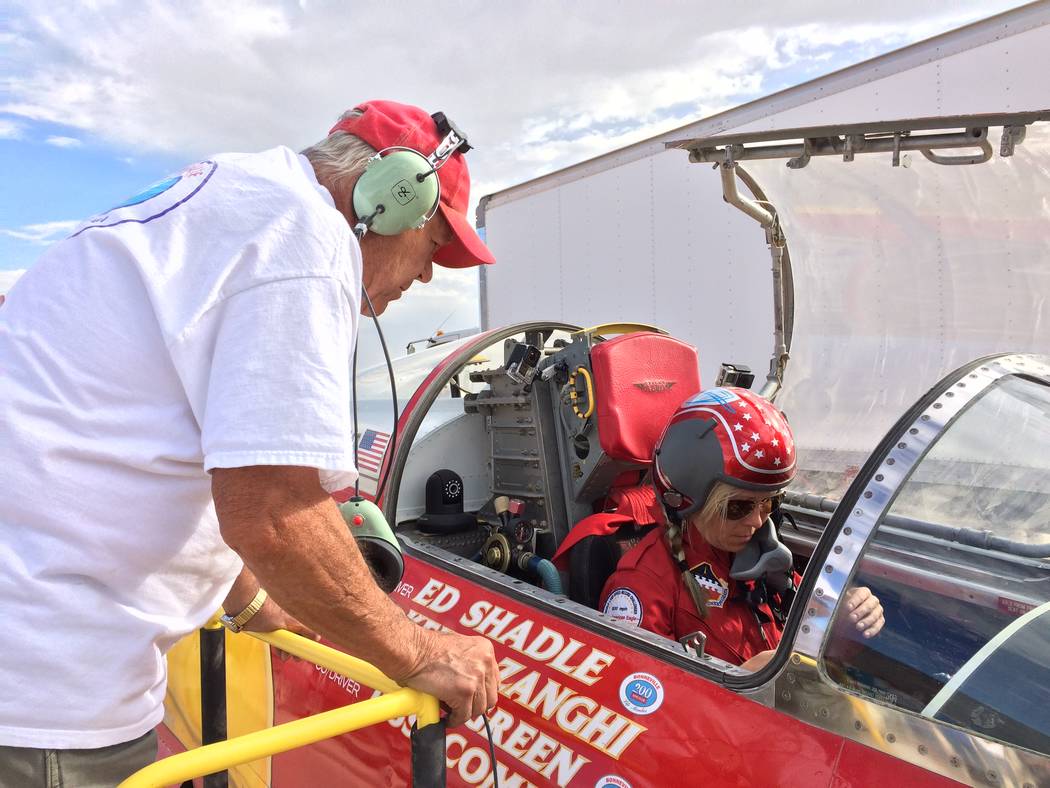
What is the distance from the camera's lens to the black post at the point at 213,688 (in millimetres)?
1686

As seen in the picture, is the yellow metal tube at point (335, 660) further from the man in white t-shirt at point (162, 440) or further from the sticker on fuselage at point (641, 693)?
the sticker on fuselage at point (641, 693)

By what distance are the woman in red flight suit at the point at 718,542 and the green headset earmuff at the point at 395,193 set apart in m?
0.97

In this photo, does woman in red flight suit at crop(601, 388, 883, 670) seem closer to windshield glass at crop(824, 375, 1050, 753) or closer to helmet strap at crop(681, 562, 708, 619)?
helmet strap at crop(681, 562, 708, 619)

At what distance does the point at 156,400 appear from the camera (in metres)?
0.99

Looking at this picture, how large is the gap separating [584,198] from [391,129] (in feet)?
19.7

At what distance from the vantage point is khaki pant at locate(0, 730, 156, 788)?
990mm

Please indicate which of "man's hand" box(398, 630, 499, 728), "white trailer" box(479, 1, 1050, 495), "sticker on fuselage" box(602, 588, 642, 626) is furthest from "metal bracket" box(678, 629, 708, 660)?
"white trailer" box(479, 1, 1050, 495)

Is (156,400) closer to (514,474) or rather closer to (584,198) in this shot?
(514,474)

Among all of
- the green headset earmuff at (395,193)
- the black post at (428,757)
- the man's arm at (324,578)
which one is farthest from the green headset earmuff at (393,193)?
the black post at (428,757)

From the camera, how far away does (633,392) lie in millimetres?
2545

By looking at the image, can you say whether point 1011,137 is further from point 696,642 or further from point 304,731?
point 304,731

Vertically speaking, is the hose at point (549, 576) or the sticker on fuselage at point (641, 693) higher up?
the sticker on fuselage at point (641, 693)

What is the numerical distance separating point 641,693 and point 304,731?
64 centimetres

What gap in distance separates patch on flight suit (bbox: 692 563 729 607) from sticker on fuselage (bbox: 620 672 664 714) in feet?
1.59
